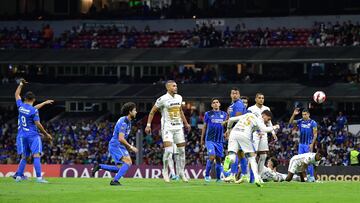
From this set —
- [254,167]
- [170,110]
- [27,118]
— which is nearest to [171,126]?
[170,110]

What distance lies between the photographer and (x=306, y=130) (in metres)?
31.9

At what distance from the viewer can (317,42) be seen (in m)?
58.9

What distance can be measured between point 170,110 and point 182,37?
37524mm

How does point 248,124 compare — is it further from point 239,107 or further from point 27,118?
point 27,118

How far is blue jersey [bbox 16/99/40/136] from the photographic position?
1035 inches

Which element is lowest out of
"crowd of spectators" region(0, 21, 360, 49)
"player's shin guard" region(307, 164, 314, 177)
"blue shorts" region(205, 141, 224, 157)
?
"player's shin guard" region(307, 164, 314, 177)

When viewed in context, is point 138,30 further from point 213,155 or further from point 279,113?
point 213,155

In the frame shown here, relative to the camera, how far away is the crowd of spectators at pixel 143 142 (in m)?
46.4

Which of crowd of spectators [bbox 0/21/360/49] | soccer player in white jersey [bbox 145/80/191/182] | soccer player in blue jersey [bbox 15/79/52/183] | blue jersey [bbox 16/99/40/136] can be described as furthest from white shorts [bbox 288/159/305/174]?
crowd of spectators [bbox 0/21/360/49]

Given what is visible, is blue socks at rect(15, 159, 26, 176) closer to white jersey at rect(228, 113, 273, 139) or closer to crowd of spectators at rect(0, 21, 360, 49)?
white jersey at rect(228, 113, 273, 139)

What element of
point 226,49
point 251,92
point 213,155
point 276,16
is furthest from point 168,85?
point 276,16

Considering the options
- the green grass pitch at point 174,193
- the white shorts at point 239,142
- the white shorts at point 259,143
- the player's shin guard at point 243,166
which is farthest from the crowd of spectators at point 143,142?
the green grass pitch at point 174,193

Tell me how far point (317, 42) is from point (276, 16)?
566cm

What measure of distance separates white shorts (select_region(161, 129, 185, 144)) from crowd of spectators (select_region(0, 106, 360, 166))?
17705mm
